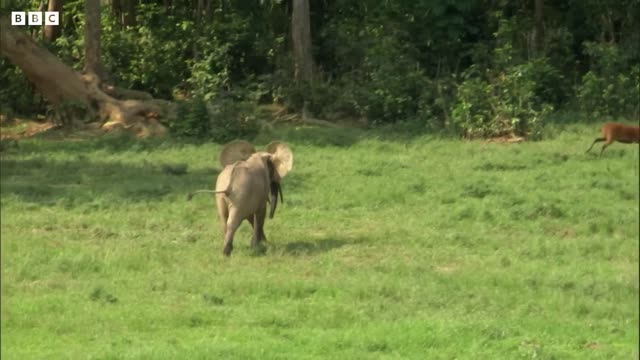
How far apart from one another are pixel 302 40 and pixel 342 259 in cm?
971

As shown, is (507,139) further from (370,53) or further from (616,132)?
(370,53)

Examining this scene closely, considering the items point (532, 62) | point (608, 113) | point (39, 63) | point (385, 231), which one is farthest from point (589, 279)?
point (39, 63)

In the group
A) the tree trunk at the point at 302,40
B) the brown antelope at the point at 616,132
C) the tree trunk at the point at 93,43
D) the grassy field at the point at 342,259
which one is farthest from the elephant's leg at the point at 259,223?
the tree trunk at the point at 302,40

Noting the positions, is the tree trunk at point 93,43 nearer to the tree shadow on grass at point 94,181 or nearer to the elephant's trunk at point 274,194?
the tree shadow on grass at point 94,181

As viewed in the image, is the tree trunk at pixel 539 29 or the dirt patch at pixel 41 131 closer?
the dirt patch at pixel 41 131

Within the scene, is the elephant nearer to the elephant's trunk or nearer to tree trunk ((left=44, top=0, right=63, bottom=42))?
the elephant's trunk

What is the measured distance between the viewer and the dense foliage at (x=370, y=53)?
725 inches

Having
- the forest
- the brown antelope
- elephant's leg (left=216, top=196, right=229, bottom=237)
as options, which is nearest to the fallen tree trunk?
the forest

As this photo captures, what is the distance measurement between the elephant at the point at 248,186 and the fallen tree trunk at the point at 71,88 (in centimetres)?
721

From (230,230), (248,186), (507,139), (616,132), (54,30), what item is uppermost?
(54,30)

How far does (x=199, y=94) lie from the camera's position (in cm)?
1850

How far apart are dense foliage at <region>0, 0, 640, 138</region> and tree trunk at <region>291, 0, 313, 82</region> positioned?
0.19 metres

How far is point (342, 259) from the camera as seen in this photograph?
10.5 m

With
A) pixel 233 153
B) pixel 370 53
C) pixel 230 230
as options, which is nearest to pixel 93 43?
pixel 370 53
